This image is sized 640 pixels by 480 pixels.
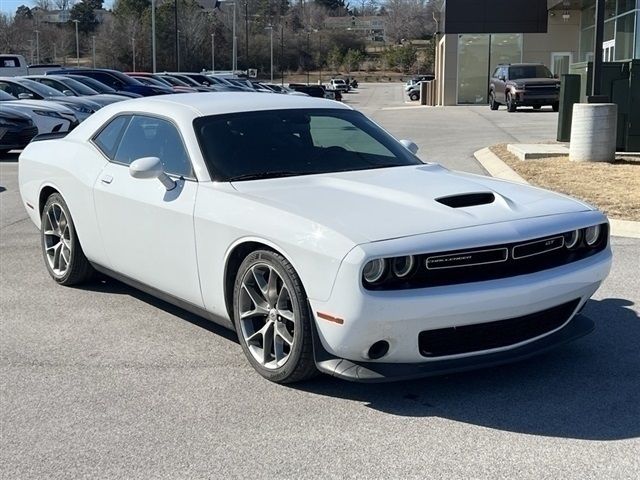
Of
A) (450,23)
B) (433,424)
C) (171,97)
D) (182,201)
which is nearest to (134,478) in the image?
(433,424)

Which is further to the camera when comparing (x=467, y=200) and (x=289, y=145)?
(x=289, y=145)

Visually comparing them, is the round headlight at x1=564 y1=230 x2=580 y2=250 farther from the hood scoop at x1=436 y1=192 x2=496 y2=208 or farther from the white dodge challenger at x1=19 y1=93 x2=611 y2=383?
the hood scoop at x1=436 y1=192 x2=496 y2=208

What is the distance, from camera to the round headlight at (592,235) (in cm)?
470

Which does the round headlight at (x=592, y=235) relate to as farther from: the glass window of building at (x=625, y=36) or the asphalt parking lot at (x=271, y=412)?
the glass window of building at (x=625, y=36)

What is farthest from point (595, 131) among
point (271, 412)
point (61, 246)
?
point (271, 412)

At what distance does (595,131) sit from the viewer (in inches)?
528

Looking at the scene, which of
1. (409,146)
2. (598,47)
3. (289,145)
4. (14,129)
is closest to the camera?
(289,145)

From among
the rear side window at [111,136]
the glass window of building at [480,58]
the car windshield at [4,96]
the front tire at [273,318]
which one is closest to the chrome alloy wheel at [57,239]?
the rear side window at [111,136]

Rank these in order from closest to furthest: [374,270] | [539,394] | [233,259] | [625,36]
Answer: [374,270], [539,394], [233,259], [625,36]

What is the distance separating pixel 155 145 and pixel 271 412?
226 centimetres

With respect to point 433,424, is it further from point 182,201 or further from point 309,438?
point 182,201

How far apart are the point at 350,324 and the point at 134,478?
117 centimetres

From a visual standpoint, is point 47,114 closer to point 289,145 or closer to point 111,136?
point 111,136

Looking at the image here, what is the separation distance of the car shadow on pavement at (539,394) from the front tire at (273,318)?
188 millimetres
